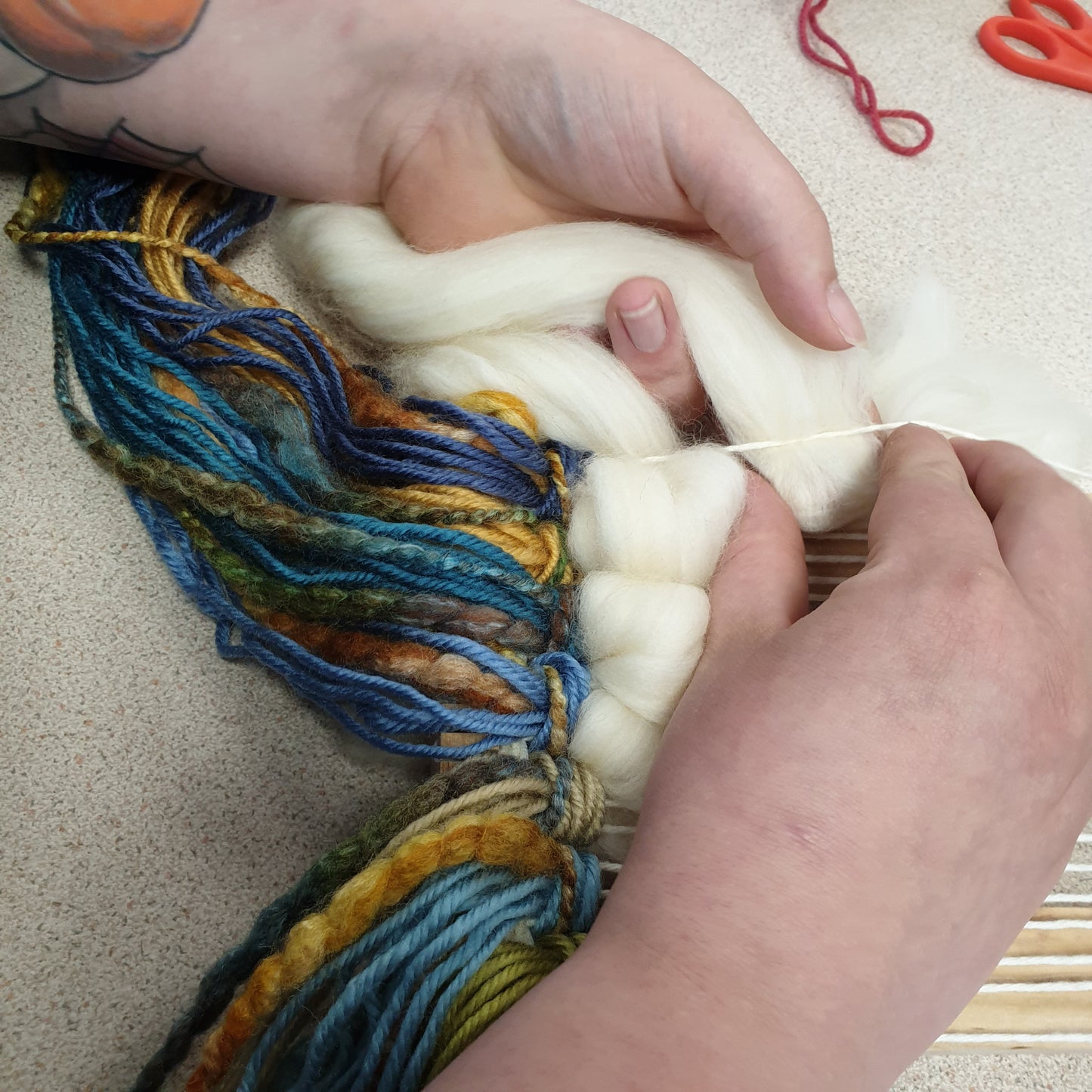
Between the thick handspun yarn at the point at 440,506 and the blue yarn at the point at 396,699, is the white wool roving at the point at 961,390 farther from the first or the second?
the blue yarn at the point at 396,699

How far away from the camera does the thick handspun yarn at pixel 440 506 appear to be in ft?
1.50

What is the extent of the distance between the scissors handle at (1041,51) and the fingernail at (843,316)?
0.56 metres

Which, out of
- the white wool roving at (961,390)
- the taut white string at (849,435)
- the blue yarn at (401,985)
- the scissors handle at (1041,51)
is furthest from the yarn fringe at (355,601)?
the scissors handle at (1041,51)

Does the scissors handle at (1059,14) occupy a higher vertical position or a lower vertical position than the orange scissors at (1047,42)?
higher

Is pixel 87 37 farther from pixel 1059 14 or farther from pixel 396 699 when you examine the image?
pixel 1059 14

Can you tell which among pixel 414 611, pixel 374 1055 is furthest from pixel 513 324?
pixel 374 1055

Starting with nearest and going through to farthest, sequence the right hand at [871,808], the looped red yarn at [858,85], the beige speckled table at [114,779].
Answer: the right hand at [871,808], the beige speckled table at [114,779], the looped red yarn at [858,85]

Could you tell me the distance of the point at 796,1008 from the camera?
39 centimetres

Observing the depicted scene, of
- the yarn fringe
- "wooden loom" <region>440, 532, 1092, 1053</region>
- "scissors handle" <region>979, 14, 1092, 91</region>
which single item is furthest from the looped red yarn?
"wooden loom" <region>440, 532, 1092, 1053</region>

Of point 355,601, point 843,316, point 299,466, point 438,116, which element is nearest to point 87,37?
point 438,116

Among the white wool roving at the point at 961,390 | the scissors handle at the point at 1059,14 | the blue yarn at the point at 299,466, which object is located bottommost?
the blue yarn at the point at 299,466

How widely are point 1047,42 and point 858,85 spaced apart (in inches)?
9.7

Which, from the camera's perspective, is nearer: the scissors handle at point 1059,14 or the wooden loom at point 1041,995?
the wooden loom at point 1041,995

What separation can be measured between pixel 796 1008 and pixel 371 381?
47cm
